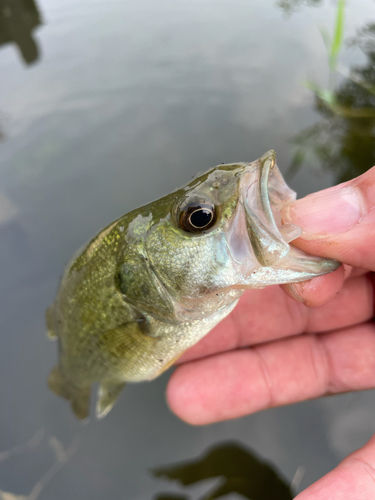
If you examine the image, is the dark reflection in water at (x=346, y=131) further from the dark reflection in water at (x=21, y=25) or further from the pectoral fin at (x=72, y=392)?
the dark reflection in water at (x=21, y=25)

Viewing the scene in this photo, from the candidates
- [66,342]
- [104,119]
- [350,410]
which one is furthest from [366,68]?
[66,342]

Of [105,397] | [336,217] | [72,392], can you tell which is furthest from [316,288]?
[72,392]

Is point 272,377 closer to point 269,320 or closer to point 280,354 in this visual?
point 280,354

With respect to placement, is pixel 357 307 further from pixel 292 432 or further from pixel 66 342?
pixel 66 342

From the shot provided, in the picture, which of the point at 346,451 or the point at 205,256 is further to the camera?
the point at 346,451

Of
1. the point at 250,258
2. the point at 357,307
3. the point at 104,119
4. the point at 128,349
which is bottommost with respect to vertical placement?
the point at 357,307

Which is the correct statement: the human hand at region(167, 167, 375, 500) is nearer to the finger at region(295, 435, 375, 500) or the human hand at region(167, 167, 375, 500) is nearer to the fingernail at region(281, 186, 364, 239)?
the fingernail at region(281, 186, 364, 239)

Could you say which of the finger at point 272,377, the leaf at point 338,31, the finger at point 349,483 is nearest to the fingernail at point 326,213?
the finger at point 349,483
